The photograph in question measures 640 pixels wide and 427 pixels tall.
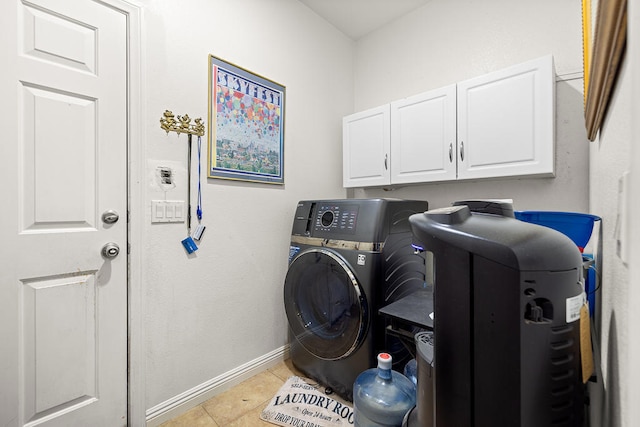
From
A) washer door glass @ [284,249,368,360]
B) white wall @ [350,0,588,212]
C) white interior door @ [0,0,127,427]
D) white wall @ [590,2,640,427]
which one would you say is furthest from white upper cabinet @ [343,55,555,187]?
white interior door @ [0,0,127,427]

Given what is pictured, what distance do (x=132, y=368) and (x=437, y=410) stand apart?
61.2 inches

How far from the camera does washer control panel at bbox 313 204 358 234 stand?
1.69m

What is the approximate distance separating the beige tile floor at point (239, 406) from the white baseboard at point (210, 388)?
0.03 m

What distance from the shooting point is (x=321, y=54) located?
2.44 meters

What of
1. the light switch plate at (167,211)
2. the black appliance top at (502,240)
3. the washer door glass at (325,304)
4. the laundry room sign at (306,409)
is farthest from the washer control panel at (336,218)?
the black appliance top at (502,240)

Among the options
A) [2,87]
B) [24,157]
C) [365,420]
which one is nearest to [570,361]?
[365,420]

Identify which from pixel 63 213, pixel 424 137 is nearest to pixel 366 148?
pixel 424 137

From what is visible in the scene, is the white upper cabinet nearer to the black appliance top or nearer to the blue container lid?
the blue container lid

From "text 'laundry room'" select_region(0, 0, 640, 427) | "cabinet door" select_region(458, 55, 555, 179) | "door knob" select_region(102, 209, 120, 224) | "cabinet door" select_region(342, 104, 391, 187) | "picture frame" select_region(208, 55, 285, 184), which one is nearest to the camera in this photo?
"text 'laundry room'" select_region(0, 0, 640, 427)

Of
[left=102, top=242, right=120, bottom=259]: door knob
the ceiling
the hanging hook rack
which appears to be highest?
the ceiling

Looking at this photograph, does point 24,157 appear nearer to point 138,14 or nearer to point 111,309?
point 111,309

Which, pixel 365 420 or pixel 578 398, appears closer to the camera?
pixel 578 398

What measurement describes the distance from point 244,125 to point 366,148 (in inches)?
38.2

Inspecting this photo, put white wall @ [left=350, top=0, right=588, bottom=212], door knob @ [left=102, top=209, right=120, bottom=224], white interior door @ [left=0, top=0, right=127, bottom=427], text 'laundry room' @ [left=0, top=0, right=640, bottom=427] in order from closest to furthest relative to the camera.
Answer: text 'laundry room' @ [left=0, top=0, right=640, bottom=427] → white interior door @ [left=0, top=0, right=127, bottom=427] → door knob @ [left=102, top=209, right=120, bottom=224] → white wall @ [left=350, top=0, right=588, bottom=212]
